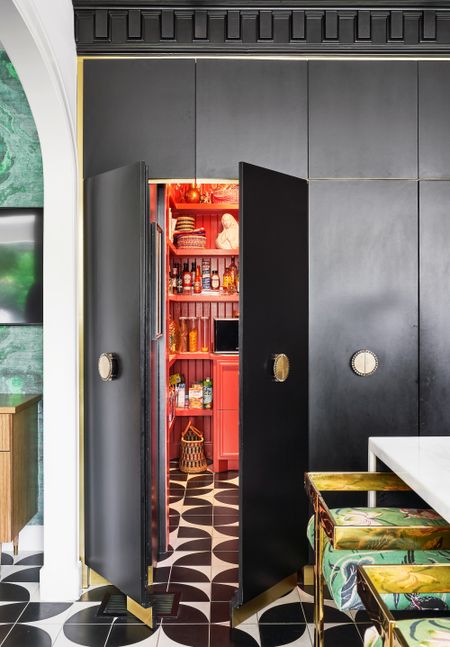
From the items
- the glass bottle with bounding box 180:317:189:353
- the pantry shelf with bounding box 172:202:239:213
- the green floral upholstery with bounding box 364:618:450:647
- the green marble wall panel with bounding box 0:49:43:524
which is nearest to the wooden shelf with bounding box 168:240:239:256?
the pantry shelf with bounding box 172:202:239:213

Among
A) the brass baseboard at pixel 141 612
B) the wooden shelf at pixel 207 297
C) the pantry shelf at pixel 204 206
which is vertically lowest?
the brass baseboard at pixel 141 612

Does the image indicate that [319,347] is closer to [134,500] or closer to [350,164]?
[350,164]

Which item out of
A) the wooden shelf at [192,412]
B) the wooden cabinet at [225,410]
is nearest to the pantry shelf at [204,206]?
the wooden cabinet at [225,410]

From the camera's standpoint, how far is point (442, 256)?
9.23ft

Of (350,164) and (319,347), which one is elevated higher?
(350,164)

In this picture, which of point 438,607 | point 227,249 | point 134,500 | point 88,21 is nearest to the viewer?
point 438,607

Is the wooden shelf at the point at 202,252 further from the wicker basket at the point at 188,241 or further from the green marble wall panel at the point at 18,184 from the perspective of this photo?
the green marble wall panel at the point at 18,184

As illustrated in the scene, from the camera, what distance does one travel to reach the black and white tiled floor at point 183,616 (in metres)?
2.27

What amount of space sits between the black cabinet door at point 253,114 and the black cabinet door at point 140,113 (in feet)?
0.24

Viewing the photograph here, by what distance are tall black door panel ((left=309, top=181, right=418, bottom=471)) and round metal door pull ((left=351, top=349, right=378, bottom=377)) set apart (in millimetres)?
30

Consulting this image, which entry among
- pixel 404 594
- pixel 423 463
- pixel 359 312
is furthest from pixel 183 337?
pixel 404 594

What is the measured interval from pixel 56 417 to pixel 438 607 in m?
1.95

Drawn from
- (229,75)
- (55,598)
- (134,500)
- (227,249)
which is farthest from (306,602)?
(227,249)

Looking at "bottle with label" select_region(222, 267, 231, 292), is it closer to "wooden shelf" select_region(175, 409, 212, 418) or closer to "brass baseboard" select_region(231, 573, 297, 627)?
"wooden shelf" select_region(175, 409, 212, 418)
